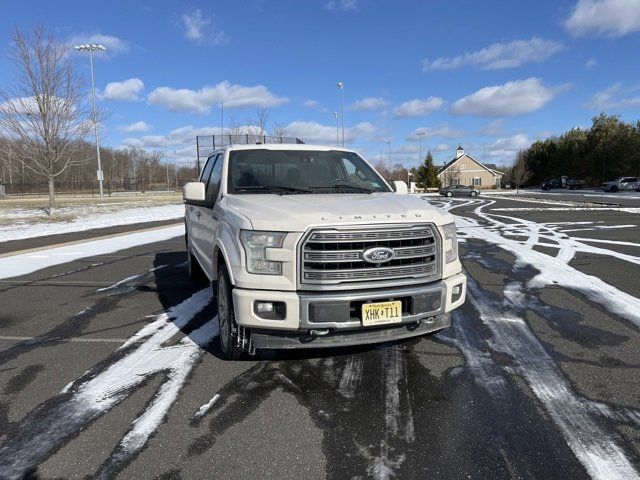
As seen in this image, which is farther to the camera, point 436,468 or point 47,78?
point 47,78

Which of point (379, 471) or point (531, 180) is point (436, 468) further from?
point (531, 180)

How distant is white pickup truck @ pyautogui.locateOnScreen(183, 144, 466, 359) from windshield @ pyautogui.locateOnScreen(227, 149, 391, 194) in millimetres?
655

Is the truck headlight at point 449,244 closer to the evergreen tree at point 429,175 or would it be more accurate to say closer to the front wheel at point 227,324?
the front wheel at point 227,324

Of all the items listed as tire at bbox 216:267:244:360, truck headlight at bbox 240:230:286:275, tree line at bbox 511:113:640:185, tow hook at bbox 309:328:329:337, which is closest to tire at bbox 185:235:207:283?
tire at bbox 216:267:244:360

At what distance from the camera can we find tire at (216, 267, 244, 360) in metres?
3.80

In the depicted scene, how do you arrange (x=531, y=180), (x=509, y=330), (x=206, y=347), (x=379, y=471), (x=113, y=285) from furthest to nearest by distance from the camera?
(x=531, y=180) → (x=113, y=285) → (x=509, y=330) → (x=206, y=347) → (x=379, y=471)

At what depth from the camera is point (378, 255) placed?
11.4 ft

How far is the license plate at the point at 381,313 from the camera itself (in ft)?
11.2

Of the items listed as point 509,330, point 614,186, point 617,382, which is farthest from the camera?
point 614,186

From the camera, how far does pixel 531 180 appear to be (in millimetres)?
80562

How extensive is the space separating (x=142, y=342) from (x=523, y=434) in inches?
137

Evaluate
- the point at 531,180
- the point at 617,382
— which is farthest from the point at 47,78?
the point at 531,180

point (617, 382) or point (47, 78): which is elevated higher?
point (47, 78)

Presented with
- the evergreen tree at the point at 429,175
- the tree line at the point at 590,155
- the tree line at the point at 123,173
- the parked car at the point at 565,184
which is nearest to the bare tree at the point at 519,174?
the tree line at the point at 590,155
